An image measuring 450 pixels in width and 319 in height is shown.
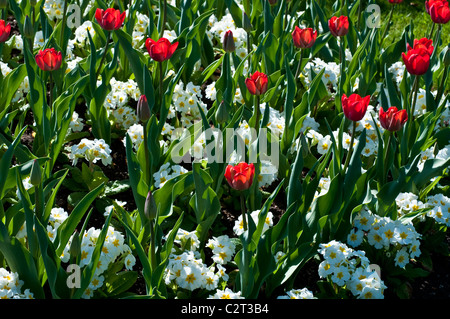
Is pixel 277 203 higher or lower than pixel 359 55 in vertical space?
lower

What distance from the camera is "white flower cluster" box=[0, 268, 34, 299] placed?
2.10 m

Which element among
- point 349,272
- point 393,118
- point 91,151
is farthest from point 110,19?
point 349,272

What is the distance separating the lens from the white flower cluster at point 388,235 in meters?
2.51

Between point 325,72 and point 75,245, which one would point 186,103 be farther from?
point 75,245

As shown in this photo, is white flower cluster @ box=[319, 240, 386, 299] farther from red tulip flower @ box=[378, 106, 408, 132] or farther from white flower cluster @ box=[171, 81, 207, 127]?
white flower cluster @ box=[171, 81, 207, 127]

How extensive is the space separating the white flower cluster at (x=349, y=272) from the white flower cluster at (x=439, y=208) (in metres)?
0.49

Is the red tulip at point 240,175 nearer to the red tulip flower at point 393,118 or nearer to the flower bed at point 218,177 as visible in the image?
the flower bed at point 218,177

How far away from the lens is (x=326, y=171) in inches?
120

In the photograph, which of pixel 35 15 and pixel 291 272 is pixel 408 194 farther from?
pixel 35 15

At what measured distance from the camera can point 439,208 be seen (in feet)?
9.00

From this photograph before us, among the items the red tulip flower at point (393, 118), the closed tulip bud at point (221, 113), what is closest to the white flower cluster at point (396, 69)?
the red tulip flower at point (393, 118)

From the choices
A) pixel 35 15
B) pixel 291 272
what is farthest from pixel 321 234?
pixel 35 15

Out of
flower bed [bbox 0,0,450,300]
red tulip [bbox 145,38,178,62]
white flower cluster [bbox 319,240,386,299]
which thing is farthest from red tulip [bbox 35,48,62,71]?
white flower cluster [bbox 319,240,386,299]
